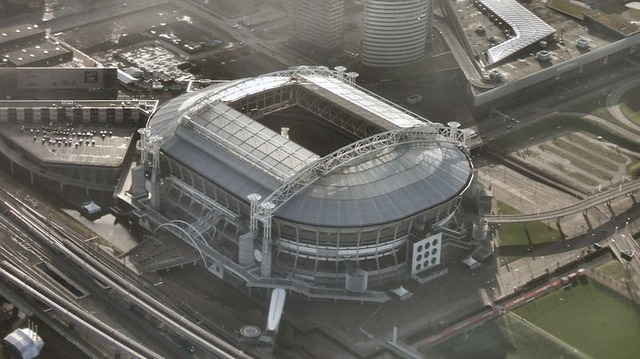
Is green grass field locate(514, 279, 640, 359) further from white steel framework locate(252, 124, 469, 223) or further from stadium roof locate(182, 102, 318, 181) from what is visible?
stadium roof locate(182, 102, 318, 181)

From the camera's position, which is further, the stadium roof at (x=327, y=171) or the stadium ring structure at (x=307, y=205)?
the stadium roof at (x=327, y=171)

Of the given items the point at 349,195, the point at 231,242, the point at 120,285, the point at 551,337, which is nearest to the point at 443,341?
the point at 551,337

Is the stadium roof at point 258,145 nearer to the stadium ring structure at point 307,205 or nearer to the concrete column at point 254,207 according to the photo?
the stadium ring structure at point 307,205

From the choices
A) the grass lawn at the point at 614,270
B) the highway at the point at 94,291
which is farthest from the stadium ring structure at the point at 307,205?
the grass lawn at the point at 614,270

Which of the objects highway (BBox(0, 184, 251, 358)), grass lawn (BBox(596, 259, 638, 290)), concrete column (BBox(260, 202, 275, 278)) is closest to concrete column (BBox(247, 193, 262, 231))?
concrete column (BBox(260, 202, 275, 278))

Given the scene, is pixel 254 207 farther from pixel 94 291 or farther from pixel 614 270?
pixel 614 270
